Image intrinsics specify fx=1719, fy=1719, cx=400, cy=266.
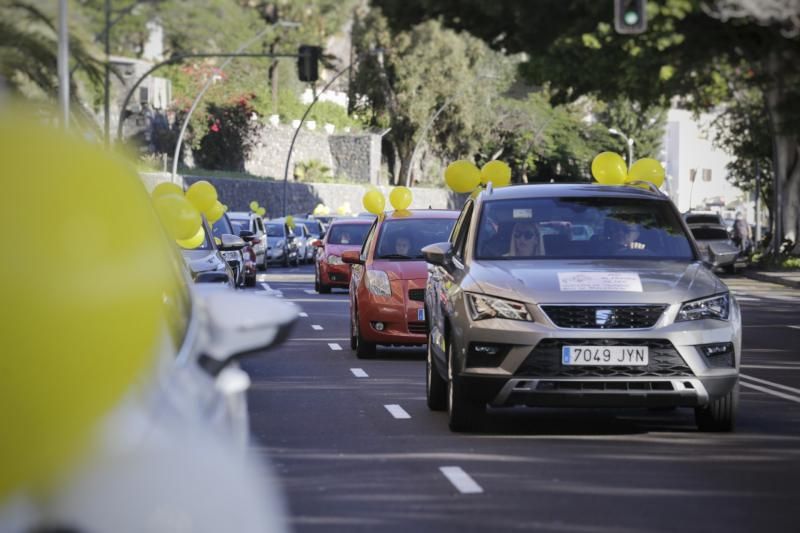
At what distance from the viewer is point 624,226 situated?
12062mm

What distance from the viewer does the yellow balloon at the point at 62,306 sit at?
7.21ft

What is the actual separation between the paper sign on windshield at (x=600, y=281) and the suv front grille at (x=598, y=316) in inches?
6.3

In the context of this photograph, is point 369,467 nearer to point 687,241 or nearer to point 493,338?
point 493,338

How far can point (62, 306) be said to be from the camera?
225 centimetres

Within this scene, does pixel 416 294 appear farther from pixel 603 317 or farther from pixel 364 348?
pixel 603 317

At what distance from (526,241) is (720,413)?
72.8 inches

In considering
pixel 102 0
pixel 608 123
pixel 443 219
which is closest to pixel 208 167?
pixel 102 0

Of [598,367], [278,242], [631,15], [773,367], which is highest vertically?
[631,15]

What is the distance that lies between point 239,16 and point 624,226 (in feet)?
Answer: 257

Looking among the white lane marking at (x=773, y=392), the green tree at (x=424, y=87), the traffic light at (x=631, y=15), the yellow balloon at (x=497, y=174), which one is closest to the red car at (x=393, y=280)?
the white lane marking at (x=773, y=392)

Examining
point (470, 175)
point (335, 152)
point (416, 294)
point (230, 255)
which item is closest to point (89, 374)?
point (416, 294)

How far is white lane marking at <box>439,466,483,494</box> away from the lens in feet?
27.9

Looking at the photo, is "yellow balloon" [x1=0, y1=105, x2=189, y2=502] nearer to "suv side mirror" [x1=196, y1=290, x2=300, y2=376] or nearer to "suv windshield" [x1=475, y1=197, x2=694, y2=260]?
"suv side mirror" [x1=196, y1=290, x2=300, y2=376]

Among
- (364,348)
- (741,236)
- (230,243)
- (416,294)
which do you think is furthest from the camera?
(741,236)
